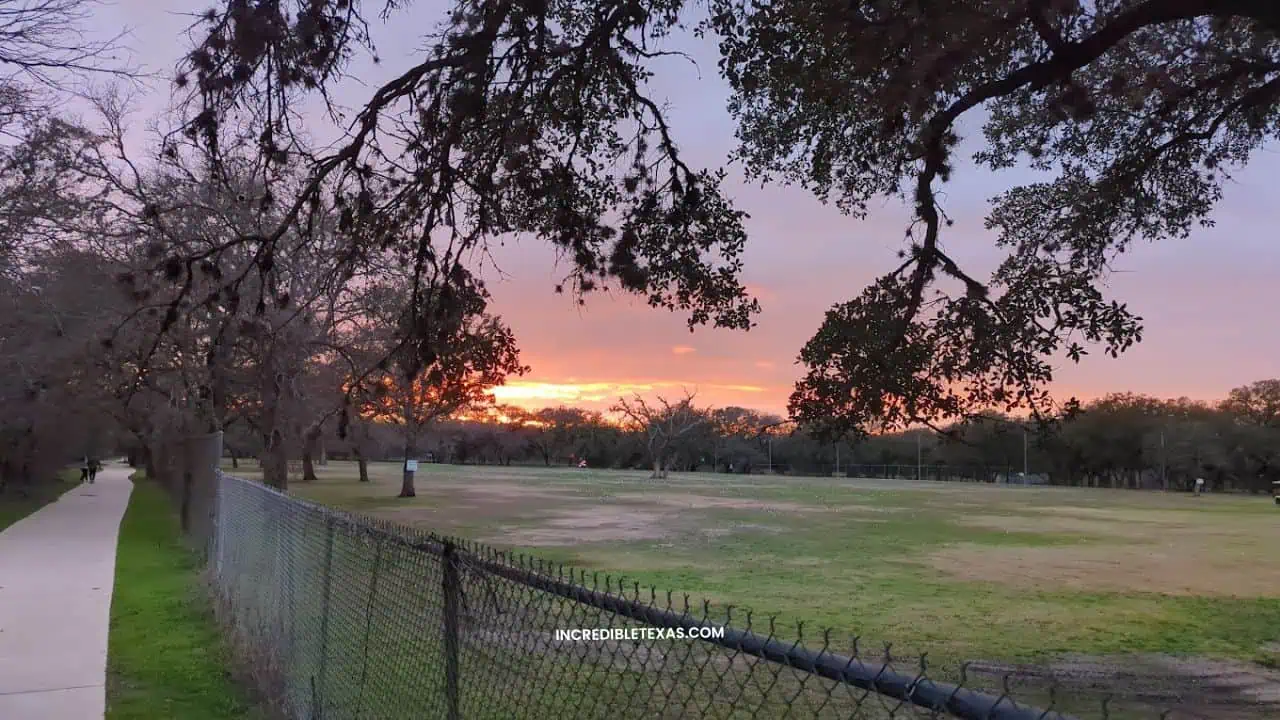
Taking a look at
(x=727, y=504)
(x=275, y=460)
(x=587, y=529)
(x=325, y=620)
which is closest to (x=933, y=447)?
(x=727, y=504)

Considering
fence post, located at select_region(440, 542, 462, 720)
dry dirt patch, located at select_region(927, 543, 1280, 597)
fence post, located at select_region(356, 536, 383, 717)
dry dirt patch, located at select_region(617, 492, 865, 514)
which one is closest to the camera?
fence post, located at select_region(440, 542, 462, 720)

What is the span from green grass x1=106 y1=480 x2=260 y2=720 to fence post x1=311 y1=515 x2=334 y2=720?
1535mm

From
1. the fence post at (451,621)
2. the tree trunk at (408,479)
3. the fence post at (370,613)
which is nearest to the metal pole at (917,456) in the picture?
the tree trunk at (408,479)

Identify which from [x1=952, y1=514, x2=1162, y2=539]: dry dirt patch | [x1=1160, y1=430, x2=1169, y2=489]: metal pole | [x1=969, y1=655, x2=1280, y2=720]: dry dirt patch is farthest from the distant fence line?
[x1=1160, y1=430, x2=1169, y2=489]: metal pole

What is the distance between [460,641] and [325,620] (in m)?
1.86

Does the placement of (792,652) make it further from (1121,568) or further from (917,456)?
(917,456)

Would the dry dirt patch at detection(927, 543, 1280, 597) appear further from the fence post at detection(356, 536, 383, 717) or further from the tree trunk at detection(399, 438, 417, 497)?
the tree trunk at detection(399, 438, 417, 497)

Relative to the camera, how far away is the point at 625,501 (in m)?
40.8

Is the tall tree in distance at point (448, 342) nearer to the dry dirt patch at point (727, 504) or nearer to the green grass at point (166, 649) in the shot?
the green grass at point (166, 649)

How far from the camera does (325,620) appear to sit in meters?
5.47

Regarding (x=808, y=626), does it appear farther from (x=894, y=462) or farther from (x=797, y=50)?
(x=894, y=462)

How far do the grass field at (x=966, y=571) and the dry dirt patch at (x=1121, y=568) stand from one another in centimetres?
6

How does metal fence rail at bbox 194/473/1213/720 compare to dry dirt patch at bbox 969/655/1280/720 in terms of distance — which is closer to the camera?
metal fence rail at bbox 194/473/1213/720

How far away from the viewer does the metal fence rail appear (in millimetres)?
2309
